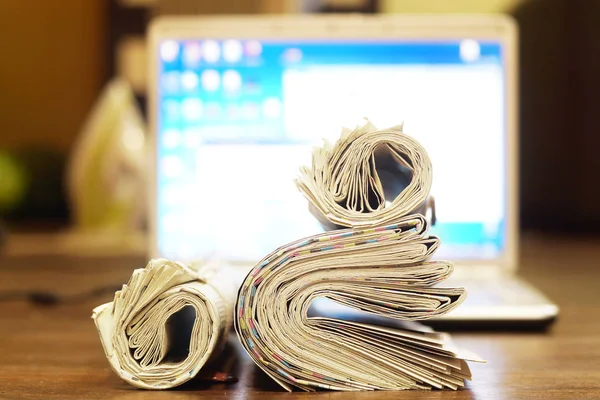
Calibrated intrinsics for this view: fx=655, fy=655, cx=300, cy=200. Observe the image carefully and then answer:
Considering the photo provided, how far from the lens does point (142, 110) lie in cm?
253

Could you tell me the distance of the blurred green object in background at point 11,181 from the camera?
2.20 meters

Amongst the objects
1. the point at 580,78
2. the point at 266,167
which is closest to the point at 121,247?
the point at 266,167

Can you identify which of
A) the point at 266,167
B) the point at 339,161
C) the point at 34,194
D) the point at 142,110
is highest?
the point at 339,161

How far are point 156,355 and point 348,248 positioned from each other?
0.17 m

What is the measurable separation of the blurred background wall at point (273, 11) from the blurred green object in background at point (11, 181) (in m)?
0.05

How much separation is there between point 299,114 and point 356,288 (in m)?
0.48

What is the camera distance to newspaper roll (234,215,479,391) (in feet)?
1.62

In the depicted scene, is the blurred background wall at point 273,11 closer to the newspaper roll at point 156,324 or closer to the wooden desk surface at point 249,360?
the wooden desk surface at point 249,360

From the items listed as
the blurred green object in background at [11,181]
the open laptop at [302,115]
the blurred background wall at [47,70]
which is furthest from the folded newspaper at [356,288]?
the blurred background wall at [47,70]

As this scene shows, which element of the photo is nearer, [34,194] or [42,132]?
[34,194]

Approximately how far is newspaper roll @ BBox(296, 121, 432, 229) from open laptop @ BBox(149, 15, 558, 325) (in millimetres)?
415

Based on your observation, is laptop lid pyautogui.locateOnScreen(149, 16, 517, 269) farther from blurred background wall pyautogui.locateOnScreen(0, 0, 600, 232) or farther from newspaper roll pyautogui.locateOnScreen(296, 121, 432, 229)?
blurred background wall pyautogui.locateOnScreen(0, 0, 600, 232)

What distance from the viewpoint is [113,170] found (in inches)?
65.4

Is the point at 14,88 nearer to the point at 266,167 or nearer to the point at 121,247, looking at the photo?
the point at 121,247
